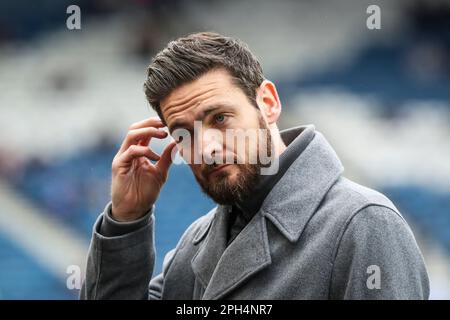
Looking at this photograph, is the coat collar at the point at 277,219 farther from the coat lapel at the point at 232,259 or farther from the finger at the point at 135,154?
the finger at the point at 135,154

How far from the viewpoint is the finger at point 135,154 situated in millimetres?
1334

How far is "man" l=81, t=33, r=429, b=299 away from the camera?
104cm

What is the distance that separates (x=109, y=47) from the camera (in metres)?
5.23

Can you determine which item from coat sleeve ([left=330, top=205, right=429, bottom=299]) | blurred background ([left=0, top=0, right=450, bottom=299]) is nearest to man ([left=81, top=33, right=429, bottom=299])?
coat sleeve ([left=330, top=205, right=429, bottom=299])

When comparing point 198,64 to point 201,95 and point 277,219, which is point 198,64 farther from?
point 277,219

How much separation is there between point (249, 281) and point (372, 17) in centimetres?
437

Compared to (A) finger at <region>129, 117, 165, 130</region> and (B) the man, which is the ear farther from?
(A) finger at <region>129, 117, 165, 130</region>

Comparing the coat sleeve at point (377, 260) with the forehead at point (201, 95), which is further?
the forehead at point (201, 95)

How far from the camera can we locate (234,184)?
1.17 meters

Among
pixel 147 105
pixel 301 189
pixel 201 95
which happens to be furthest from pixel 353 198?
pixel 147 105

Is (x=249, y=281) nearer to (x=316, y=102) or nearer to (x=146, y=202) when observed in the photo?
(x=146, y=202)

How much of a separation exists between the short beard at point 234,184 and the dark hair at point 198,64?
0.15 metres

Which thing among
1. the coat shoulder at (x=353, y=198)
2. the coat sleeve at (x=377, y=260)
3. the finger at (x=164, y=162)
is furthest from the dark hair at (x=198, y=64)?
the coat sleeve at (x=377, y=260)


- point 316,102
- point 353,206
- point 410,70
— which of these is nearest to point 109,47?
point 316,102
